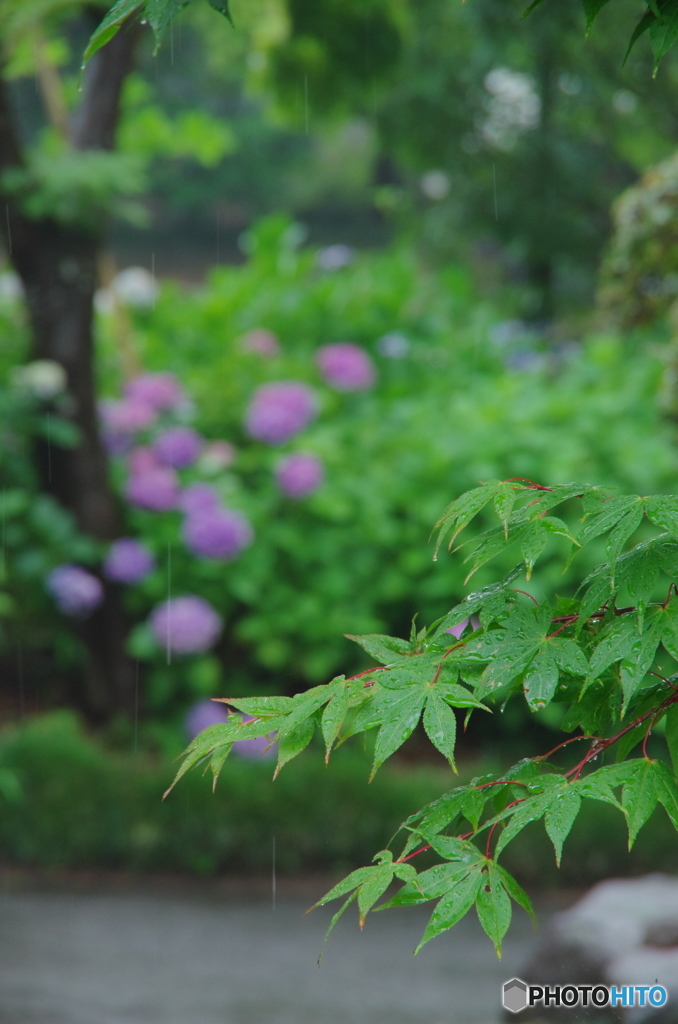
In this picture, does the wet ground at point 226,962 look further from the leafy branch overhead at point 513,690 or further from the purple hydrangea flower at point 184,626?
the leafy branch overhead at point 513,690

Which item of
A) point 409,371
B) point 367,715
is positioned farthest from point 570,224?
point 367,715

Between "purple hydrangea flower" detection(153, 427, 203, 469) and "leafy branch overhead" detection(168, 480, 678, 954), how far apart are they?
11.4 ft

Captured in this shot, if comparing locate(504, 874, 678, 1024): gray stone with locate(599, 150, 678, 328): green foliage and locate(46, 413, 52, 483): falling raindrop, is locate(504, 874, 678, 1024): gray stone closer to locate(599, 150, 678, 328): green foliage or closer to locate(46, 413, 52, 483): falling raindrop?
locate(599, 150, 678, 328): green foliage

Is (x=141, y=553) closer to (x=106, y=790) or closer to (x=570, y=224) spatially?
(x=106, y=790)

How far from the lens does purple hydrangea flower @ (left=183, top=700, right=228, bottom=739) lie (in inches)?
161

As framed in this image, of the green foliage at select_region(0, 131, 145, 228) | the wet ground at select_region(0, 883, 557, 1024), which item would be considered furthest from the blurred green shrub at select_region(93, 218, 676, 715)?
the green foliage at select_region(0, 131, 145, 228)

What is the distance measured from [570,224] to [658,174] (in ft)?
13.6

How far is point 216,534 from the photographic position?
420cm

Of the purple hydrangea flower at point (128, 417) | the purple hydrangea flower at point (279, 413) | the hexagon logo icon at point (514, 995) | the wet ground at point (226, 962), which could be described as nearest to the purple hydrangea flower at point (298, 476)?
the purple hydrangea flower at point (279, 413)

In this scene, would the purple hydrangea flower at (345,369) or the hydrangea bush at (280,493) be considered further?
the purple hydrangea flower at (345,369)

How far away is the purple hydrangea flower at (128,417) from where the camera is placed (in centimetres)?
466

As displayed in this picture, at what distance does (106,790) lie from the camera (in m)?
3.81

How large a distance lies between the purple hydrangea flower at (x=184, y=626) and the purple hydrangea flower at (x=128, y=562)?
0.67 ft

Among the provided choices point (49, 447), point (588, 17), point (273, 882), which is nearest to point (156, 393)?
point (49, 447)
